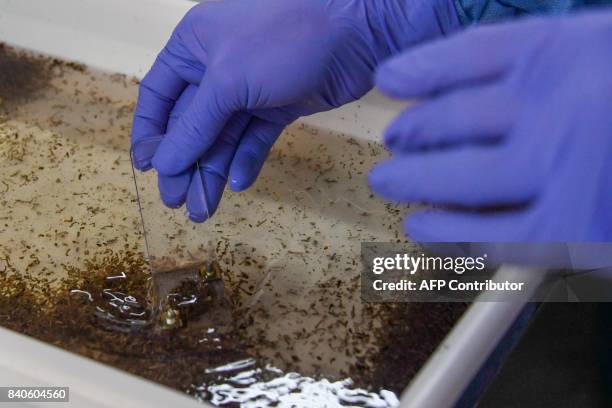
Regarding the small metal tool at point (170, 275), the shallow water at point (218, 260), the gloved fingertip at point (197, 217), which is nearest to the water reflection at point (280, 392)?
the shallow water at point (218, 260)

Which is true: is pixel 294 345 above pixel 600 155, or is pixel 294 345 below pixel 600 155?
below

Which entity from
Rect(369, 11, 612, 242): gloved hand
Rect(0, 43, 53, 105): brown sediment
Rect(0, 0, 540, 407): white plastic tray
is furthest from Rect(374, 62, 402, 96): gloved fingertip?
Rect(0, 43, 53, 105): brown sediment

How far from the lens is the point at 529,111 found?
0.61m

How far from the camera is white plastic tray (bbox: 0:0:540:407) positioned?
0.78m

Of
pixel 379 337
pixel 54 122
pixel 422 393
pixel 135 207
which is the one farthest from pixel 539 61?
pixel 54 122

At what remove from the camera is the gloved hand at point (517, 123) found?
2.01 ft

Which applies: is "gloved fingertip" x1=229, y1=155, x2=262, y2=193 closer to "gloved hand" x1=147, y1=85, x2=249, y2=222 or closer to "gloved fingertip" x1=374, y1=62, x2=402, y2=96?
"gloved hand" x1=147, y1=85, x2=249, y2=222

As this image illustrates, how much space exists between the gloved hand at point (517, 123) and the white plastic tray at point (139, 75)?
21 centimetres

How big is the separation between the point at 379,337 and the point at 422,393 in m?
0.25

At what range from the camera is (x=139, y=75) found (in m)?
1.46

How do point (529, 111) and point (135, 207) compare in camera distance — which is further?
point (135, 207)

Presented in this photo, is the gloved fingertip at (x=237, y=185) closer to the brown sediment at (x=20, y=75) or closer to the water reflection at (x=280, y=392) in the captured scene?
the water reflection at (x=280, y=392)

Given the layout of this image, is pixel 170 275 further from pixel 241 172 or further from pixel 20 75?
pixel 20 75

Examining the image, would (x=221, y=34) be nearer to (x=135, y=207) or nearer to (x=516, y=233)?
(x=135, y=207)
